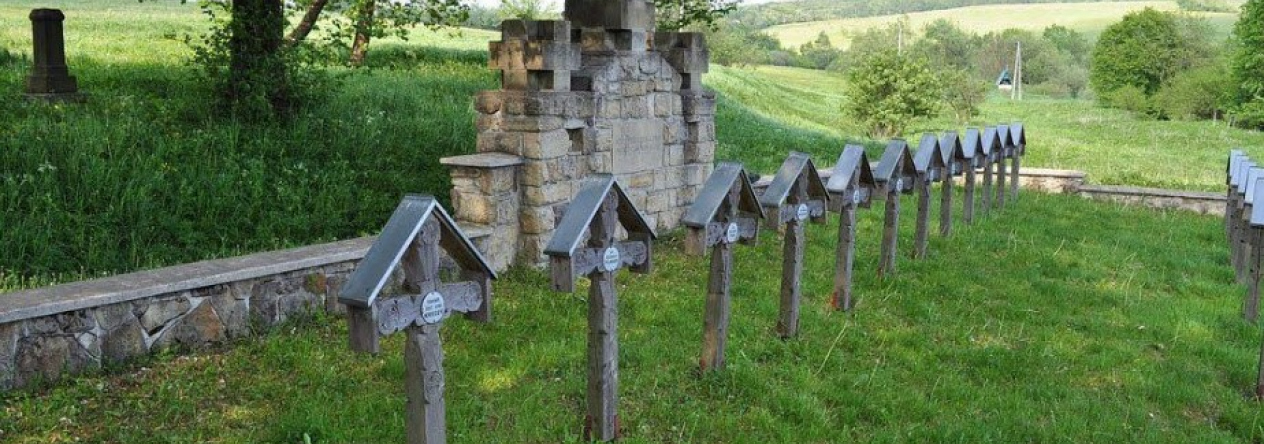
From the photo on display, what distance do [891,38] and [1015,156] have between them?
216ft

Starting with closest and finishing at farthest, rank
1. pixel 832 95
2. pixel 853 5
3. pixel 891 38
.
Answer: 1. pixel 832 95
2. pixel 891 38
3. pixel 853 5

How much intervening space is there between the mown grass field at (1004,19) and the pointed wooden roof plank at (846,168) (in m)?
89.4

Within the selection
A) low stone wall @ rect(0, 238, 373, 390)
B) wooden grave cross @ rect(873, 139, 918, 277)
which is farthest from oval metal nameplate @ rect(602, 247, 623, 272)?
→ wooden grave cross @ rect(873, 139, 918, 277)

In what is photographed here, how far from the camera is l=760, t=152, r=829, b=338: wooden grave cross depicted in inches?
273

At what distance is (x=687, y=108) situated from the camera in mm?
10805

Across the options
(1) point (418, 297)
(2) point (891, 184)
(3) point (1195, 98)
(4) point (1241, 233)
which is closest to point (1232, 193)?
(4) point (1241, 233)

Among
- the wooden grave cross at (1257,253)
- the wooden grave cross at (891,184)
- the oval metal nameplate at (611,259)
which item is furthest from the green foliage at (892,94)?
the oval metal nameplate at (611,259)

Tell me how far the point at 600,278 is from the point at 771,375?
1.74m

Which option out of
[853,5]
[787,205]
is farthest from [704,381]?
[853,5]

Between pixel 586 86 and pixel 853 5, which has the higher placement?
pixel 853 5

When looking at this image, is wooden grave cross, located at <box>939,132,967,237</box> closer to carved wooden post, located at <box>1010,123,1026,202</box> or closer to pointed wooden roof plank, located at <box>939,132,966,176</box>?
pointed wooden roof plank, located at <box>939,132,966,176</box>

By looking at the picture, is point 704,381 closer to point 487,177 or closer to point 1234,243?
point 487,177

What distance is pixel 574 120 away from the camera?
29.7 feet

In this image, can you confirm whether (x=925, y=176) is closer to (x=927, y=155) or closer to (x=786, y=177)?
(x=927, y=155)
